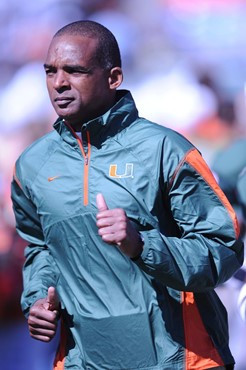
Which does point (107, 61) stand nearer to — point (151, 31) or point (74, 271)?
point (74, 271)

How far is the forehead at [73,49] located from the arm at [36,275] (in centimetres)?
40

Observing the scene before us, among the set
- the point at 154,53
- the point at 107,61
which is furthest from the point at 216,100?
the point at 107,61

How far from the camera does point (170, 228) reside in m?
2.72

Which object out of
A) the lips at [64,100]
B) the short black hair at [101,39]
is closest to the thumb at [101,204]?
the lips at [64,100]

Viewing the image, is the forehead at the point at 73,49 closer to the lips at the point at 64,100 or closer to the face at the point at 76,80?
the face at the point at 76,80

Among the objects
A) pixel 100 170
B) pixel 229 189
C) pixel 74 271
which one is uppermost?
pixel 100 170

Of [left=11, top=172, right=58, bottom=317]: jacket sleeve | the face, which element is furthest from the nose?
[left=11, top=172, right=58, bottom=317]: jacket sleeve

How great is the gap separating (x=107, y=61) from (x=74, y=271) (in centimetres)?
61

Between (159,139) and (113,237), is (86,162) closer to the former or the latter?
(159,139)

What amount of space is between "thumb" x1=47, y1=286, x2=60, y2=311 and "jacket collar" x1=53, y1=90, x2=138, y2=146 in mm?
422

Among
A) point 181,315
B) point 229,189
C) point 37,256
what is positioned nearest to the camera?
point 181,315

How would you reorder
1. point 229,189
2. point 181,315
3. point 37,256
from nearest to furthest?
1. point 181,315
2. point 37,256
3. point 229,189

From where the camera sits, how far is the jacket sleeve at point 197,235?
251 centimetres

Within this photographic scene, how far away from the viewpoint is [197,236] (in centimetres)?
260
